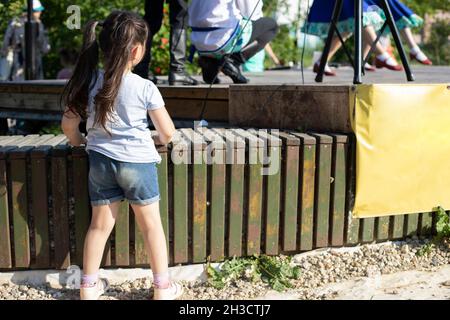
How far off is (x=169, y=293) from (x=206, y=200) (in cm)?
59

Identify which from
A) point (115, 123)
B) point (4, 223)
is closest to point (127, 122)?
point (115, 123)

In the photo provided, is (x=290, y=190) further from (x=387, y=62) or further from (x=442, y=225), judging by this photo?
(x=387, y=62)

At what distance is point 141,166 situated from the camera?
10.9 feet

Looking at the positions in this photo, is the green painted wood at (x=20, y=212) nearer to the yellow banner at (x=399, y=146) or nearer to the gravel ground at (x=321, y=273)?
the gravel ground at (x=321, y=273)

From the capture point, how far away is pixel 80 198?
3664mm

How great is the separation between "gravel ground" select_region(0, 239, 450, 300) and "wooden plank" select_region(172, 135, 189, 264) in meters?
0.21

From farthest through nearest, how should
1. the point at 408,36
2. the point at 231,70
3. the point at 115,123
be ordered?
the point at 408,36, the point at 231,70, the point at 115,123

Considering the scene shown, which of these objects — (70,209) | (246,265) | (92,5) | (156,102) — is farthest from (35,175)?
(92,5)

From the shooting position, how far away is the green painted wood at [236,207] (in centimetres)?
383

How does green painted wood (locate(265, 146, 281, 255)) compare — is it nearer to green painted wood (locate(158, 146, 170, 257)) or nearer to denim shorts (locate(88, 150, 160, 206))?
green painted wood (locate(158, 146, 170, 257))

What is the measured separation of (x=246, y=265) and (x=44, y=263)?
1148 mm

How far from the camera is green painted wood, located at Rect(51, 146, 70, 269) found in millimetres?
3625

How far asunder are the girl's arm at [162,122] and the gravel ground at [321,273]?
0.92m
